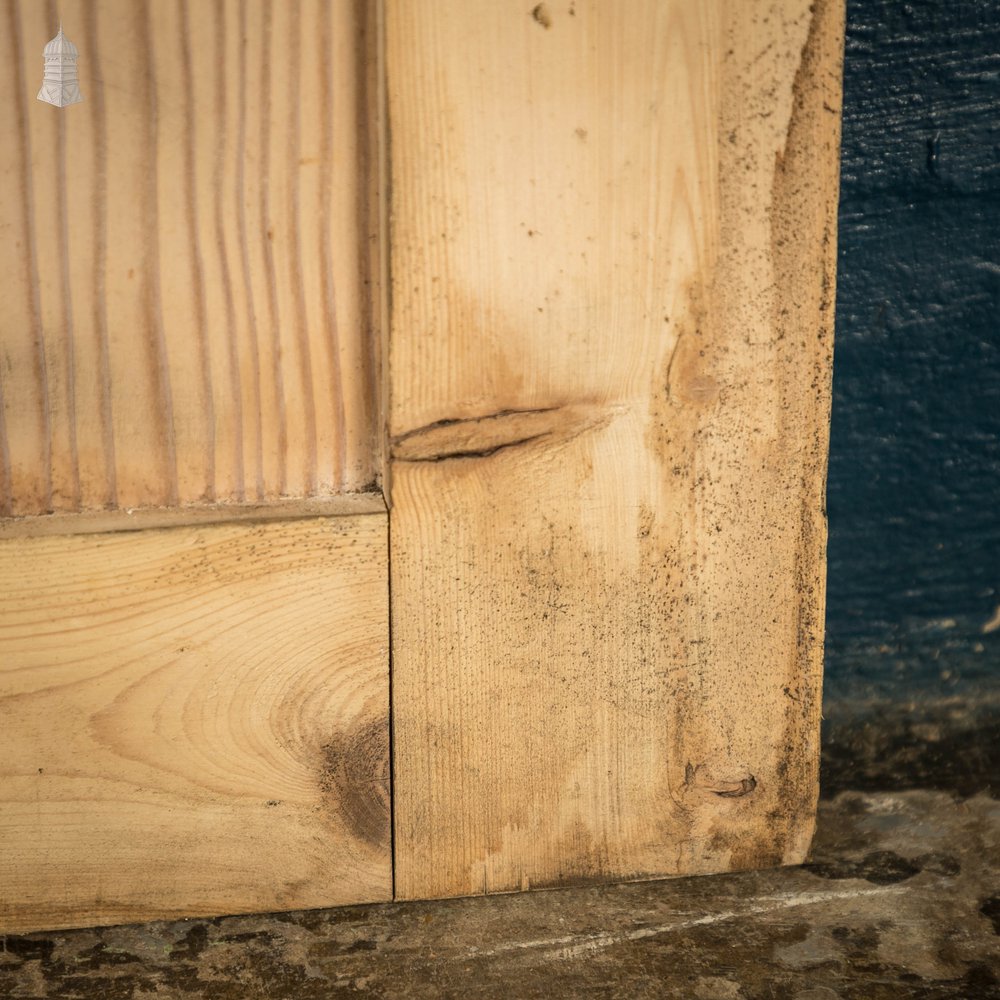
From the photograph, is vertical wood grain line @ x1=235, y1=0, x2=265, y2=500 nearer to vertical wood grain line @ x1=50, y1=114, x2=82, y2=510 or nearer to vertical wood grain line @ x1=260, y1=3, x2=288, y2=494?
vertical wood grain line @ x1=260, y1=3, x2=288, y2=494

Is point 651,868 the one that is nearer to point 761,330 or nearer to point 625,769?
point 625,769

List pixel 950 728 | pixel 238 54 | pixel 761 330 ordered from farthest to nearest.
Answer: pixel 950 728, pixel 761 330, pixel 238 54

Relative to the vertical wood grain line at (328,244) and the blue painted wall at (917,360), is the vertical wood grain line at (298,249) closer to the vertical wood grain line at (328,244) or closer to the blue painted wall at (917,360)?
the vertical wood grain line at (328,244)

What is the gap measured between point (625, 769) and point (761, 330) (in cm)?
44

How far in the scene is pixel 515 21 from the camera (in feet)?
2.70

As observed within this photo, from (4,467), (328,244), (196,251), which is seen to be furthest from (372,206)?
(4,467)

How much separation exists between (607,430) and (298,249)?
1.03ft

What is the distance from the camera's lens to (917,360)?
118 centimetres

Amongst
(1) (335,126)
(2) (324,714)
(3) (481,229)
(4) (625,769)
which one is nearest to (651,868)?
(4) (625,769)

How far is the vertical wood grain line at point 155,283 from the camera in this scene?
810 mm

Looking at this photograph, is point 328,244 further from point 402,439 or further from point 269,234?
point 402,439

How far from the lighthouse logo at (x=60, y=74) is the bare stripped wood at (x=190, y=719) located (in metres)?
0.36

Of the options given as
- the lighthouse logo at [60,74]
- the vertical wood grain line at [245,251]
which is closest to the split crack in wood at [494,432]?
the vertical wood grain line at [245,251]

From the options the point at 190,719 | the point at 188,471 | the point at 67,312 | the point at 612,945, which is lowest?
the point at 612,945
